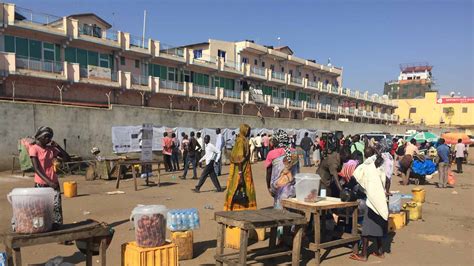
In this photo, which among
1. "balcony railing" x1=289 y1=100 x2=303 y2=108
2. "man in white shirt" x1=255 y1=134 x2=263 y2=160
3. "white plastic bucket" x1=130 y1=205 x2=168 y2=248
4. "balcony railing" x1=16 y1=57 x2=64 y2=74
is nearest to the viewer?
"white plastic bucket" x1=130 y1=205 x2=168 y2=248

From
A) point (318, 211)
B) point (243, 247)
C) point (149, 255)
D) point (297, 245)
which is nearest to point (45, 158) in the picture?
point (149, 255)

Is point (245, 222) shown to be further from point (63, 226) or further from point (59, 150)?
point (59, 150)

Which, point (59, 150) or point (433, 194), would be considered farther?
point (433, 194)

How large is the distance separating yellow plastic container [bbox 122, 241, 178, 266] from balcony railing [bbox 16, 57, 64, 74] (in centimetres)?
2407

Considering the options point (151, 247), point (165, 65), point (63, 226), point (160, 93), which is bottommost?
point (151, 247)

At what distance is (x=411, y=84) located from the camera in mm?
89562

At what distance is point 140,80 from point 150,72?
7.22ft

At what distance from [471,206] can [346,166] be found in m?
5.77

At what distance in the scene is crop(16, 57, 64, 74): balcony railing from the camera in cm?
2456

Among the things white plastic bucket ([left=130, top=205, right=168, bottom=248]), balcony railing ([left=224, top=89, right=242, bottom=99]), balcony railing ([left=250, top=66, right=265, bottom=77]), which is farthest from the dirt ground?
balcony railing ([left=250, top=66, right=265, bottom=77])

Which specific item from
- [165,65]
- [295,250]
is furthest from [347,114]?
[295,250]

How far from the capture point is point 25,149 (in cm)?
1438

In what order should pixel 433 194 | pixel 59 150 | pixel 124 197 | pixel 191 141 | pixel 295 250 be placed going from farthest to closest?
pixel 191 141
pixel 433 194
pixel 124 197
pixel 59 150
pixel 295 250

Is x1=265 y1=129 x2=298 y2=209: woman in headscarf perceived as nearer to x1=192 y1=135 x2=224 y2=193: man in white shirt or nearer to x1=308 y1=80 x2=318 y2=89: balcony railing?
x1=192 y1=135 x2=224 y2=193: man in white shirt
